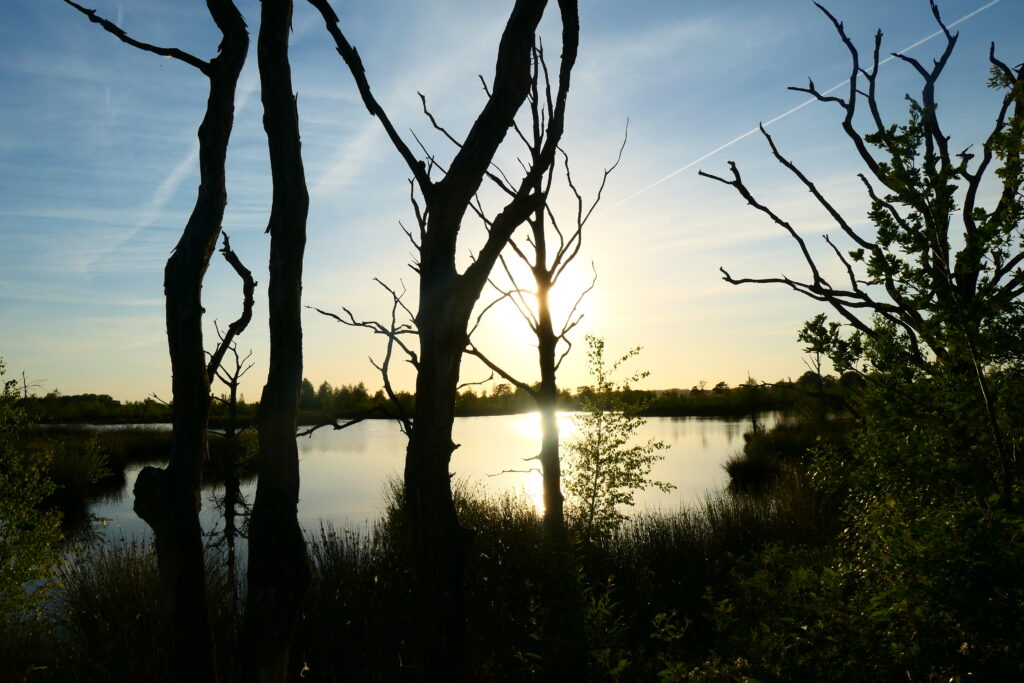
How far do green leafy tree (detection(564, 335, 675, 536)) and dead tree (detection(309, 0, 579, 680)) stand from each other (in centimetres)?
769

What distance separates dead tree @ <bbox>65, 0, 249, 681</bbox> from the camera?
2.68 metres

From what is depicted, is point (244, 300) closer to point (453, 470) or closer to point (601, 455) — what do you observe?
point (601, 455)

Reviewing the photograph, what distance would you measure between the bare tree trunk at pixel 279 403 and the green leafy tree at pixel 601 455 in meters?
7.93

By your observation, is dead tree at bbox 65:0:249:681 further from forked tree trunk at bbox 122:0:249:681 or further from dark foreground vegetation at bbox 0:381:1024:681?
dark foreground vegetation at bbox 0:381:1024:681

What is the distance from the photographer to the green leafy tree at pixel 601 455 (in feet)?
33.0

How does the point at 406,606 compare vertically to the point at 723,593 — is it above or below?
above

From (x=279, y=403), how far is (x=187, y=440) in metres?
0.69

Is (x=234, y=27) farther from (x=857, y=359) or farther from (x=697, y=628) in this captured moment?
(x=697, y=628)

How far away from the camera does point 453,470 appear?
68.2 feet

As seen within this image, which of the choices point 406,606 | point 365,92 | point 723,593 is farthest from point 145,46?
point 723,593

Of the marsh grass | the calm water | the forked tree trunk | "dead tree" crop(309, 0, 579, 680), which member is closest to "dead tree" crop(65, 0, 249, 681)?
the forked tree trunk

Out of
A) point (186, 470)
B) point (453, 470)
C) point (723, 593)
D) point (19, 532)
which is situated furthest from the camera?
point (453, 470)

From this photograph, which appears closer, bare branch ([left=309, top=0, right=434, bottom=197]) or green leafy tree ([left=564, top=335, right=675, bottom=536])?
bare branch ([left=309, top=0, right=434, bottom=197])

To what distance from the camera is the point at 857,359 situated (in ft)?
12.0
